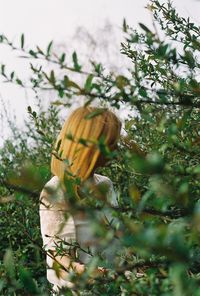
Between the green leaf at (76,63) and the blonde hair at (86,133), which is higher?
the green leaf at (76,63)

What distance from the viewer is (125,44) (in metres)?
2.42

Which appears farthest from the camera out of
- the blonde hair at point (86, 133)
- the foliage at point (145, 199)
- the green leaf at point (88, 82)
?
the blonde hair at point (86, 133)

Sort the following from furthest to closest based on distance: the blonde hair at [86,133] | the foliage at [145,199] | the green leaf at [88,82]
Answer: the blonde hair at [86,133] < the green leaf at [88,82] < the foliage at [145,199]

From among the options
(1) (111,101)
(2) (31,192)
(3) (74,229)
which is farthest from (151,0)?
(2) (31,192)

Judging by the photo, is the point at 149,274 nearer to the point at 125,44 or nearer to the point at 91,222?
the point at 91,222

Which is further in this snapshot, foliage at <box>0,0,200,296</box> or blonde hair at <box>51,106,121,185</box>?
blonde hair at <box>51,106,121,185</box>

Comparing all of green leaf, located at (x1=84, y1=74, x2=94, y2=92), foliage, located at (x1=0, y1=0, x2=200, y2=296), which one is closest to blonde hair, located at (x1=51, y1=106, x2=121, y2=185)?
foliage, located at (x1=0, y1=0, x2=200, y2=296)

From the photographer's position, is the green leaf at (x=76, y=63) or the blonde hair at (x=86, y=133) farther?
the blonde hair at (x=86, y=133)

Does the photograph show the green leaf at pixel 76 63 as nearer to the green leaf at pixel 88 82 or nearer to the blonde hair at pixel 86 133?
the green leaf at pixel 88 82

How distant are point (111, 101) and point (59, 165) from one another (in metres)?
0.89

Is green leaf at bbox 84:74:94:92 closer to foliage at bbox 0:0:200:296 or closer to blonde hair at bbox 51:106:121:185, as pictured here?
foliage at bbox 0:0:200:296

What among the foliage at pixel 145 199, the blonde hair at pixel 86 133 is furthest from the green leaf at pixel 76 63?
the blonde hair at pixel 86 133

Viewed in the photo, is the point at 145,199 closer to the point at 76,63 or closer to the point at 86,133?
the point at 76,63

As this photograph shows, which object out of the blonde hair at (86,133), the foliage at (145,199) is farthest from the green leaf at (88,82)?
the blonde hair at (86,133)
